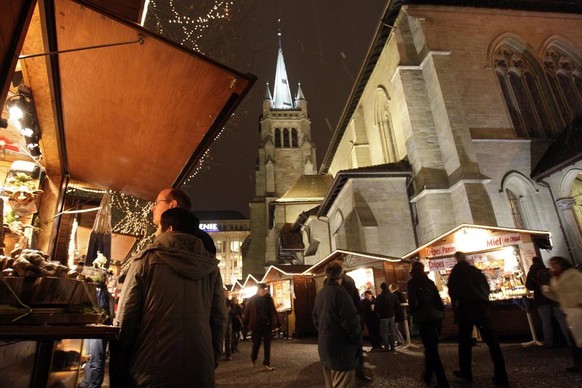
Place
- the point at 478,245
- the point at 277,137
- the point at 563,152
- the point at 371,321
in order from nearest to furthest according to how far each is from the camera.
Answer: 1. the point at 478,245
2. the point at 371,321
3. the point at 563,152
4. the point at 277,137

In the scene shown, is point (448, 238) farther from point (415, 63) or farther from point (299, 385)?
point (415, 63)

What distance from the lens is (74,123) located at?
12.6 feet

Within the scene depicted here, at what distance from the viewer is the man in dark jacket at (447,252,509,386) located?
463cm

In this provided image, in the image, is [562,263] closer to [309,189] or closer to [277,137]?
[309,189]

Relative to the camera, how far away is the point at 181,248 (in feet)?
6.83

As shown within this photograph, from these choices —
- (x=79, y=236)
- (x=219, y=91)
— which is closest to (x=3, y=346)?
(x=219, y=91)

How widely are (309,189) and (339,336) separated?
27.9 metres

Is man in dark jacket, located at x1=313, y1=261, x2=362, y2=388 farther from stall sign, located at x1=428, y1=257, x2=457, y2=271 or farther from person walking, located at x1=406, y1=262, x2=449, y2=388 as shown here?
stall sign, located at x1=428, y1=257, x2=457, y2=271

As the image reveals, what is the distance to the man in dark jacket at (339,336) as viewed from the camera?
11.6ft

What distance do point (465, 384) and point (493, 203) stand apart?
1099 centimetres

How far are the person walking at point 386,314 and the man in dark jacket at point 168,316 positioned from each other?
730cm

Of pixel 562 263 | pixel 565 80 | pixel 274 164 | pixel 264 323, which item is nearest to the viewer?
pixel 562 263

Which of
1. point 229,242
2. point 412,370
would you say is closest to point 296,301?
point 412,370

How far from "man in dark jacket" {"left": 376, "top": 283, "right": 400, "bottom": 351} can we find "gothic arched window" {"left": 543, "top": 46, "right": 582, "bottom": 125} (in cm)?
1427
